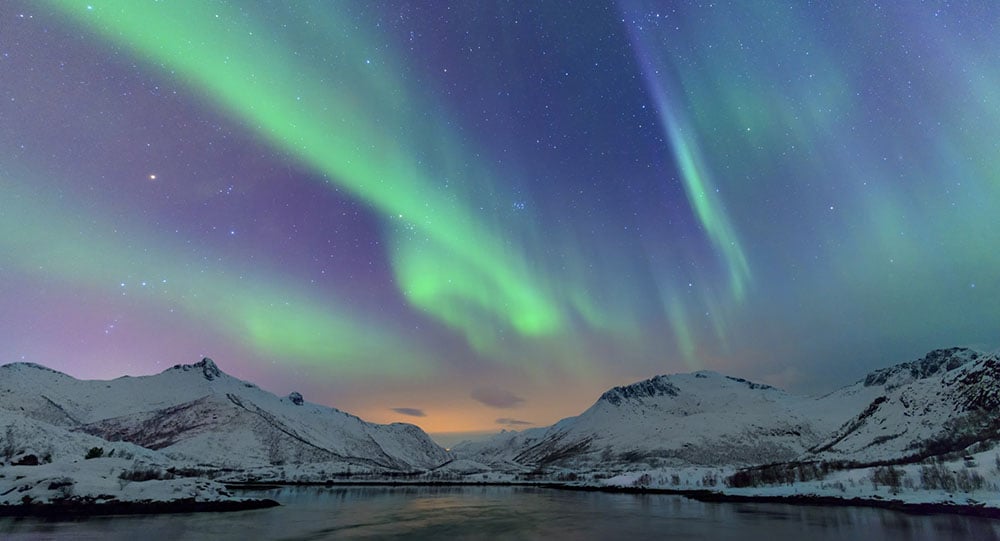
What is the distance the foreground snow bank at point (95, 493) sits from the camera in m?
64.6

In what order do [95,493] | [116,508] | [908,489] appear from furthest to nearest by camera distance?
[908,489], [95,493], [116,508]

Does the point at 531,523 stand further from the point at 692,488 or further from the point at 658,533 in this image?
the point at 692,488

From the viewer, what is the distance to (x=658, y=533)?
49281 mm

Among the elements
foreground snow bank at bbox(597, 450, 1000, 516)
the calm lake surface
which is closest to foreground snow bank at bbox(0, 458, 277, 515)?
the calm lake surface

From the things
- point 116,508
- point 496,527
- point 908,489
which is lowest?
point 116,508

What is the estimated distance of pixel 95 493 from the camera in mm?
68812

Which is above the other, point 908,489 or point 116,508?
point 908,489

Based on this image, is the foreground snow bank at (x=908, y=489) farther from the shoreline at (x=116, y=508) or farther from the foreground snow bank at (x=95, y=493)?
the foreground snow bank at (x=95, y=493)

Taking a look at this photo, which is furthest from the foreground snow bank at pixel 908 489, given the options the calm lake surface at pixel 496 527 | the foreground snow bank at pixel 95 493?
the foreground snow bank at pixel 95 493

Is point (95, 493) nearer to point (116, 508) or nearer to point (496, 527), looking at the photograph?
point (116, 508)

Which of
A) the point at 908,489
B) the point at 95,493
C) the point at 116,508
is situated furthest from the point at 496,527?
the point at 908,489

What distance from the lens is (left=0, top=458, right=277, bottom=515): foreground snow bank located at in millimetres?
64562

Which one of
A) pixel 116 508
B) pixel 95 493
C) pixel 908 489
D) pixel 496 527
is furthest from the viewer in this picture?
pixel 908 489

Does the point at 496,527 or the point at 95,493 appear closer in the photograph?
the point at 496,527
